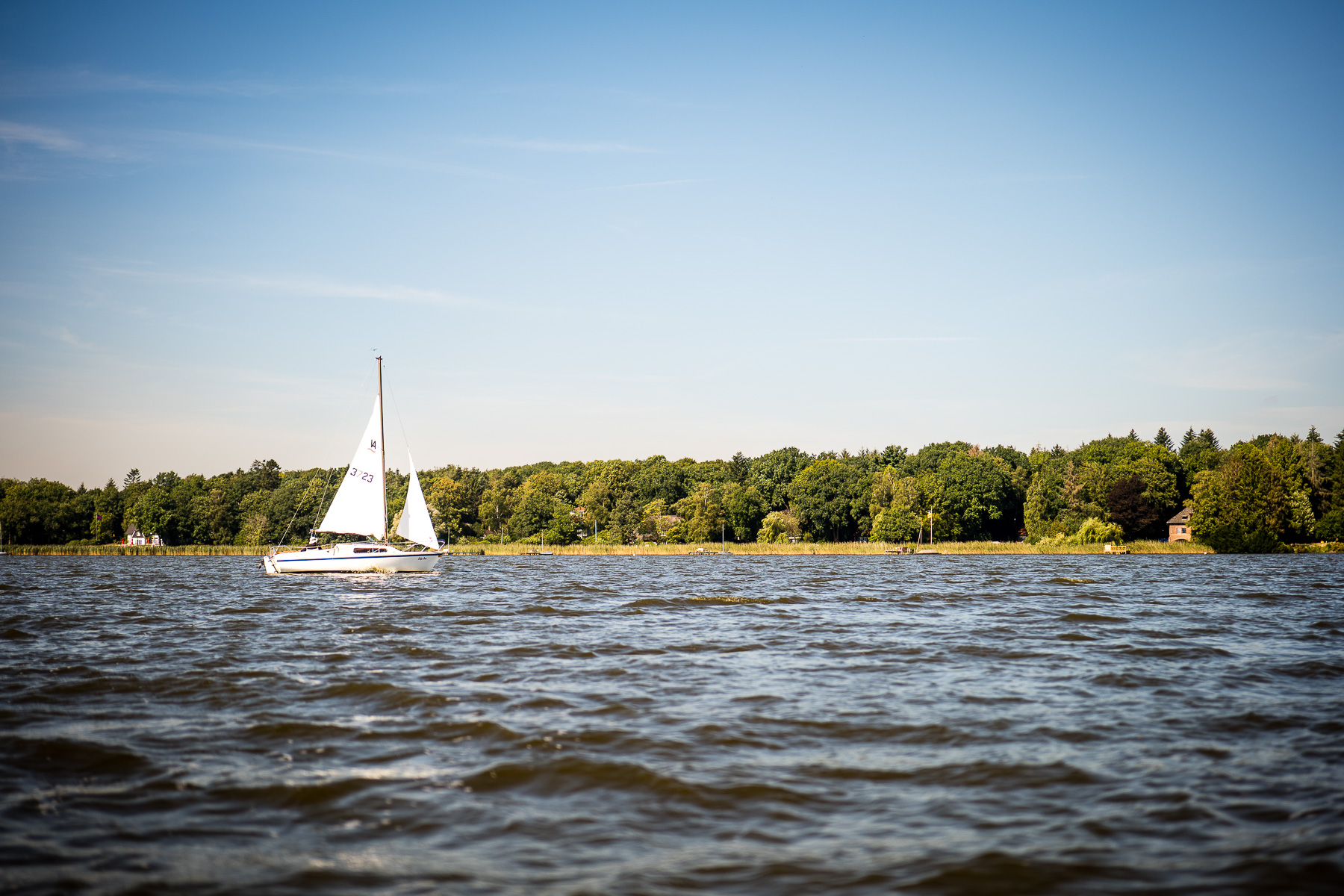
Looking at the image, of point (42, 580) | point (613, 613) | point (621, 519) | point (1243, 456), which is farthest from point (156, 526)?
point (1243, 456)

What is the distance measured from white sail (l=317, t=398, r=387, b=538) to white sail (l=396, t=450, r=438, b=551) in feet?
3.87

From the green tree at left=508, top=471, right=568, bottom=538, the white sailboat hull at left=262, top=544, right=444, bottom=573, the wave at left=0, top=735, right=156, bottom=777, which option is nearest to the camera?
the wave at left=0, top=735, right=156, bottom=777

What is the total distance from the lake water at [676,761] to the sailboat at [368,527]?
90.5 feet

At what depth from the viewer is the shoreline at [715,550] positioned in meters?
89.1

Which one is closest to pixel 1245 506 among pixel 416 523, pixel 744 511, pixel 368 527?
pixel 744 511

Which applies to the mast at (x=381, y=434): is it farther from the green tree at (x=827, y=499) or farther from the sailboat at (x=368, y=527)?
the green tree at (x=827, y=499)

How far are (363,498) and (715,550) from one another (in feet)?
215

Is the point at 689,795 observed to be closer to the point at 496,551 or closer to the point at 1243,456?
the point at 1243,456

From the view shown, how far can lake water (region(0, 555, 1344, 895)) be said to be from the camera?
599 centimetres

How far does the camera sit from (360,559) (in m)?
47.4

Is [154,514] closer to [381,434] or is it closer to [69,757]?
[381,434]

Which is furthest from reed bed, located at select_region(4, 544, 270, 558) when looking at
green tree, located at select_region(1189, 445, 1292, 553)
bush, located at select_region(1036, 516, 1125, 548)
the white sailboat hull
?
green tree, located at select_region(1189, 445, 1292, 553)

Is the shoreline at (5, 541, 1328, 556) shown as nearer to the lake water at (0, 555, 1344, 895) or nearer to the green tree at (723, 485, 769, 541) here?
the green tree at (723, 485, 769, 541)

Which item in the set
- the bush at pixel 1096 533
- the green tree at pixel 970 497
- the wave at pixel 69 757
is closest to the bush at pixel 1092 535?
the bush at pixel 1096 533
